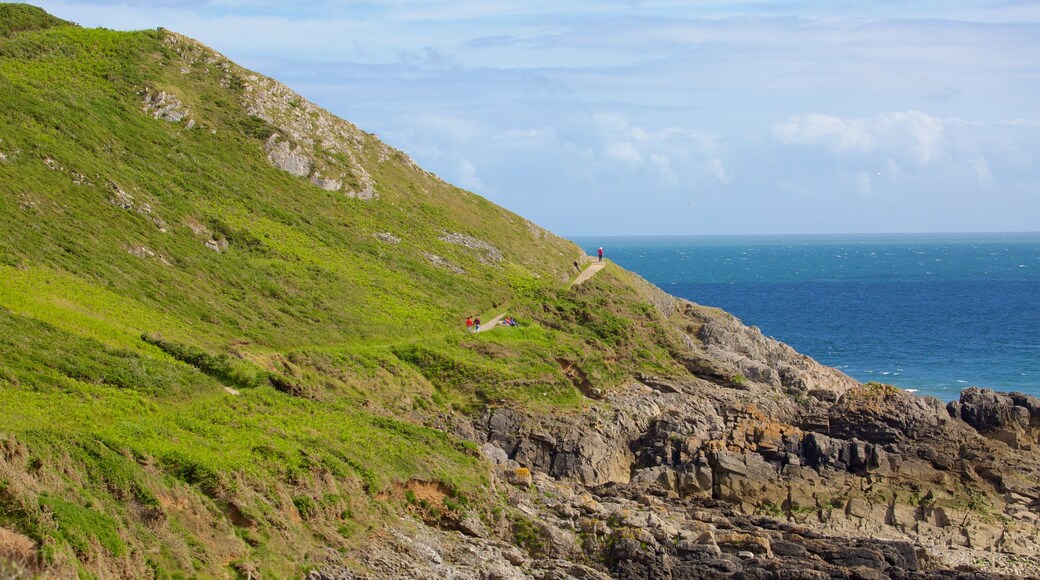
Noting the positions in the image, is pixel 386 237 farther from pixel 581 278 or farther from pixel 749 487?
pixel 749 487

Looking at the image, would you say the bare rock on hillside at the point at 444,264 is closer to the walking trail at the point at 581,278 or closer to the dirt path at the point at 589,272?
the walking trail at the point at 581,278

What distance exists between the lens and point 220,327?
48125 millimetres

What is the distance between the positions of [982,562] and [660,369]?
2003 centimetres

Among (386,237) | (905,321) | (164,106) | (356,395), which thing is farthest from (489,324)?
(905,321)

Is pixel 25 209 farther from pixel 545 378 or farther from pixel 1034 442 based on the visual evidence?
pixel 1034 442

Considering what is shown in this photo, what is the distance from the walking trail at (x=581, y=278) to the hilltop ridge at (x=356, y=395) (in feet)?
3.91

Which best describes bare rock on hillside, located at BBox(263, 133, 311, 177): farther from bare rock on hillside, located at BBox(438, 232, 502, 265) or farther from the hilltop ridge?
bare rock on hillside, located at BBox(438, 232, 502, 265)

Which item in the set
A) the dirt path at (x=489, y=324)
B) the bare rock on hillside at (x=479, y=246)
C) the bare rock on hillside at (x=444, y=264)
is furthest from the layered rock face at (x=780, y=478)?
the bare rock on hillside at (x=479, y=246)

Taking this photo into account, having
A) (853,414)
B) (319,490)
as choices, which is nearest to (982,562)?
(853,414)

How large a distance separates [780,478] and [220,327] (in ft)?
74.5

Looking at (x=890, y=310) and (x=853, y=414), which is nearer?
(x=853, y=414)

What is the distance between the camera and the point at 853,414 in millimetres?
50812

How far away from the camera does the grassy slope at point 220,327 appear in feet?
94.1

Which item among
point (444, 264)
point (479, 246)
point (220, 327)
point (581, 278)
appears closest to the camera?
Answer: point (220, 327)
